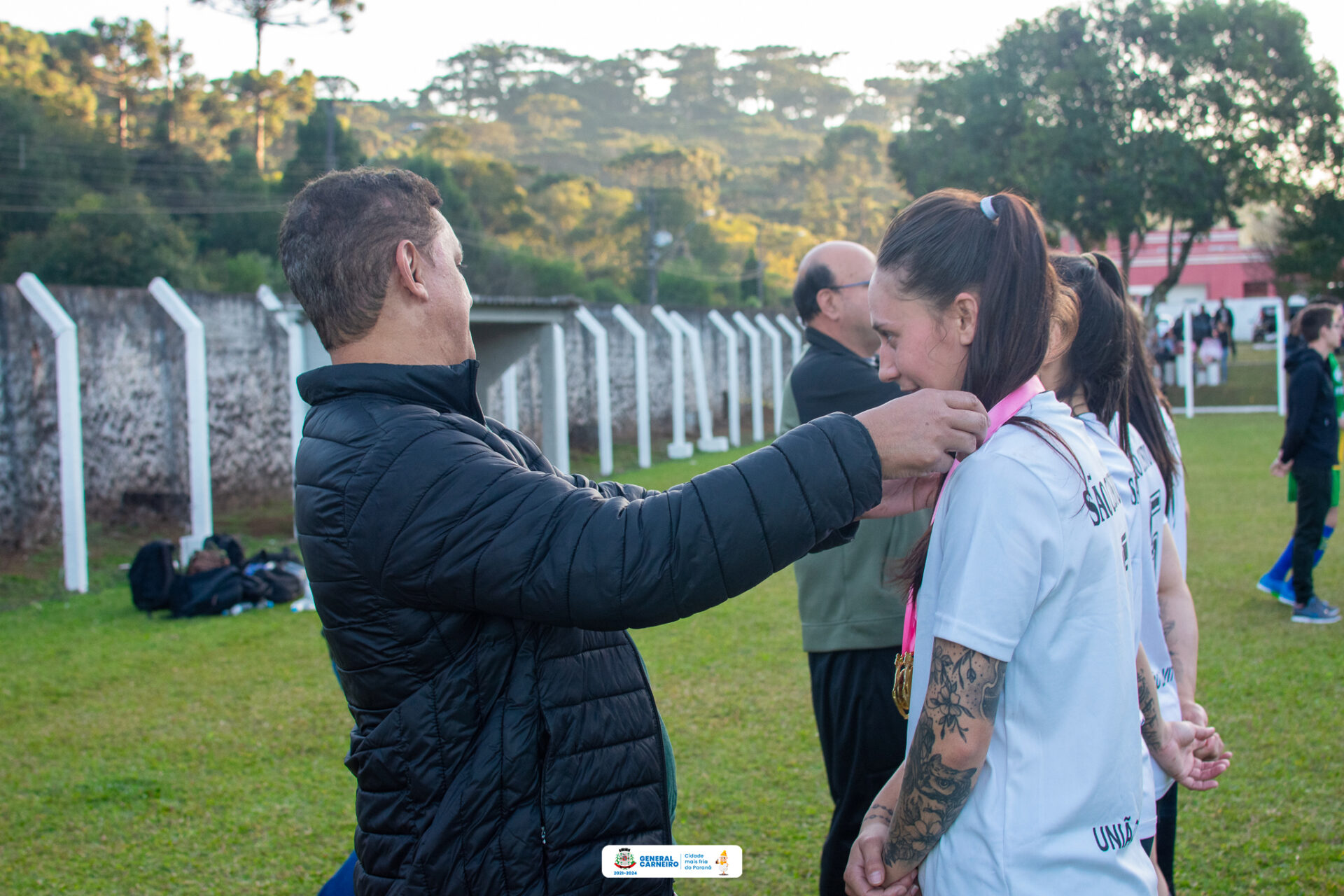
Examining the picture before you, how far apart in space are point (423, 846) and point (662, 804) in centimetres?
37

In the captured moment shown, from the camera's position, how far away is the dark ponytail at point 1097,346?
2.34m

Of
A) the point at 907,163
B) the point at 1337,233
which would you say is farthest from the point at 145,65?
the point at 1337,233

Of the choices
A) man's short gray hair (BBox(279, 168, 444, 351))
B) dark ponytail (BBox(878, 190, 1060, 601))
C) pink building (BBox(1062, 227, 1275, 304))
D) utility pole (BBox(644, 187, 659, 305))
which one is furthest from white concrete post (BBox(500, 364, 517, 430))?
pink building (BBox(1062, 227, 1275, 304))

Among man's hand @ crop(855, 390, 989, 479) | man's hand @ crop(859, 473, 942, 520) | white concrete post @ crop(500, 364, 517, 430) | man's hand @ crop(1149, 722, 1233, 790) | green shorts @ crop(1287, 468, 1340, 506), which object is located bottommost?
white concrete post @ crop(500, 364, 517, 430)

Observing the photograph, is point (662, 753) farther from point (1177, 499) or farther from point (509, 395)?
point (509, 395)

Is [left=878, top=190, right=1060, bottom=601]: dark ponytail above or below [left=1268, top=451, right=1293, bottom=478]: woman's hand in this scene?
above

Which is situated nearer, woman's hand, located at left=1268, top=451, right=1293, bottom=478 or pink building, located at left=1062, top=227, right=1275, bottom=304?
woman's hand, located at left=1268, top=451, right=1293, bottom=478

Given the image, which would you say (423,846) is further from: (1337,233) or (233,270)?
(1337,233)

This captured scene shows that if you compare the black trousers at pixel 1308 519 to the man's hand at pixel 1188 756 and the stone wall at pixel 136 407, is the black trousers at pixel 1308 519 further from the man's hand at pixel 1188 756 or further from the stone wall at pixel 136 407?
the stone wall at pixel 136 407

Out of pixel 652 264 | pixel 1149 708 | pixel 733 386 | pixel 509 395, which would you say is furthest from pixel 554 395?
pixel 652 264

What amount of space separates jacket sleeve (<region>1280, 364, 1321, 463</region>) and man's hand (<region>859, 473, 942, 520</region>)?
588cm

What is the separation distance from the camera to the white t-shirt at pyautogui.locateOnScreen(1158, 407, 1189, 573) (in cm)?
285

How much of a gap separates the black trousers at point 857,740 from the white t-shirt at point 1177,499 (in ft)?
2.90

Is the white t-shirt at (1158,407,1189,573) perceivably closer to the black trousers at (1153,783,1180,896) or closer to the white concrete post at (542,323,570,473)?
the black trousers at (1153,783,1180,896)
